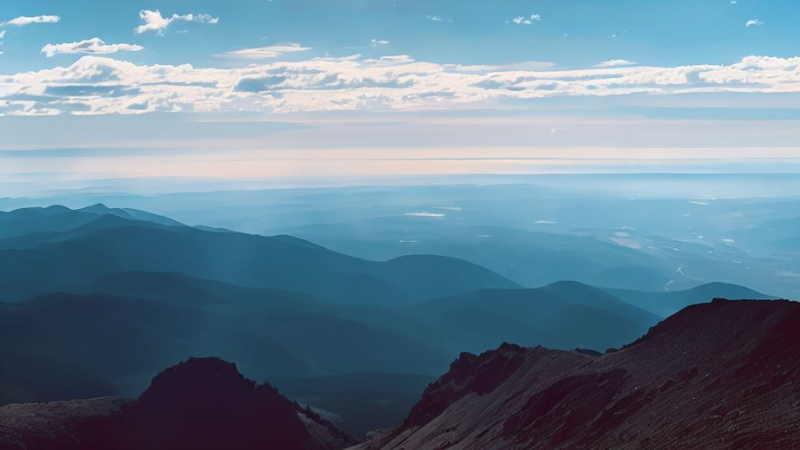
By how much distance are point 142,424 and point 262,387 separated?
54.4 feet

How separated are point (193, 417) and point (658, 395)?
66274 millimetres

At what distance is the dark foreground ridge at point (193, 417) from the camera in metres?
85.8

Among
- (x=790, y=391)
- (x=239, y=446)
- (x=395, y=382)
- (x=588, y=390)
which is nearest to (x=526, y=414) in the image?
(x=588, y=390)

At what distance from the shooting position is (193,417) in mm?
96688

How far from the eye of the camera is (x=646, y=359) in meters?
61.9

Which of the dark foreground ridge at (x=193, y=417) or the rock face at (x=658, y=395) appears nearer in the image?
the rock face at (x=658, y=395)

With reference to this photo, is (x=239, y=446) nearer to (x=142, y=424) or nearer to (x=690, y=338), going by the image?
(x=142, y=424)

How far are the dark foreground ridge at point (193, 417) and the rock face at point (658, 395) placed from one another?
693 inches

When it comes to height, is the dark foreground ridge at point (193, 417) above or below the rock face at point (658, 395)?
below

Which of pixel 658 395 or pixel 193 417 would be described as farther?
pixel 193 417

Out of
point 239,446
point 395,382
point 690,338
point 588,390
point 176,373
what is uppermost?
point 690,338

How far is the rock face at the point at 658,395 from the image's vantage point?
127 feet

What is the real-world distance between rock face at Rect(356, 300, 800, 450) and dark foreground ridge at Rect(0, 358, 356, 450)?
1760 centimetres

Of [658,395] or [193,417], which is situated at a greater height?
[658,395]
